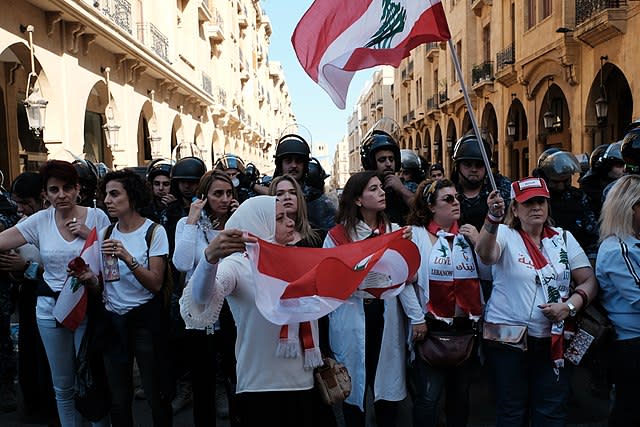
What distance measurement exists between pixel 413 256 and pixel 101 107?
16.8 meters

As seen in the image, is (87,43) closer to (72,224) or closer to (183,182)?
(183,182)

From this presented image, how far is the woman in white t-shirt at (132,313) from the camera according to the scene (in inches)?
152

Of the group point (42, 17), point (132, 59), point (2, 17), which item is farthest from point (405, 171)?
point (132, 59)

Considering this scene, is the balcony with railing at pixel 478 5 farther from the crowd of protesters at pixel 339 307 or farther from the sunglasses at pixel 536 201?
the sunglasses at pixel 536 201

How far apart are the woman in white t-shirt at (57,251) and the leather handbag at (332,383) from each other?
1968mm

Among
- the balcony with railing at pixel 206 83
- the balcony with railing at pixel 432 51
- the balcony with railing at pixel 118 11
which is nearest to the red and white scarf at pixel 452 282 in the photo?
the balcony with railing at pixel 118 11

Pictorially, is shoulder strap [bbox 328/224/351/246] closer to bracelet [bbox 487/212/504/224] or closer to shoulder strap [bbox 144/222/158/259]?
bracelet [bbox 487/212/504/224]

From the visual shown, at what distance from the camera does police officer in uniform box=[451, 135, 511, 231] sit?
4492 millimetres

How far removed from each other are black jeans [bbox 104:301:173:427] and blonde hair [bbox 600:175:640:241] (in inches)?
117

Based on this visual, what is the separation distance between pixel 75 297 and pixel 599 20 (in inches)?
571

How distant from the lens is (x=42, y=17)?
11500 mm

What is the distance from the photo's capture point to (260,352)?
277 centimetres

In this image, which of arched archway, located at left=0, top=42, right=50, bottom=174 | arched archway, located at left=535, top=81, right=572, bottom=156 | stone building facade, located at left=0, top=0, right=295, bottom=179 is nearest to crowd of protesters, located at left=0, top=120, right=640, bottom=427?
stone building facade, located at left=0, top=0, right=295, bottom=179

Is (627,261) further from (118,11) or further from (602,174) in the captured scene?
(118,11)
